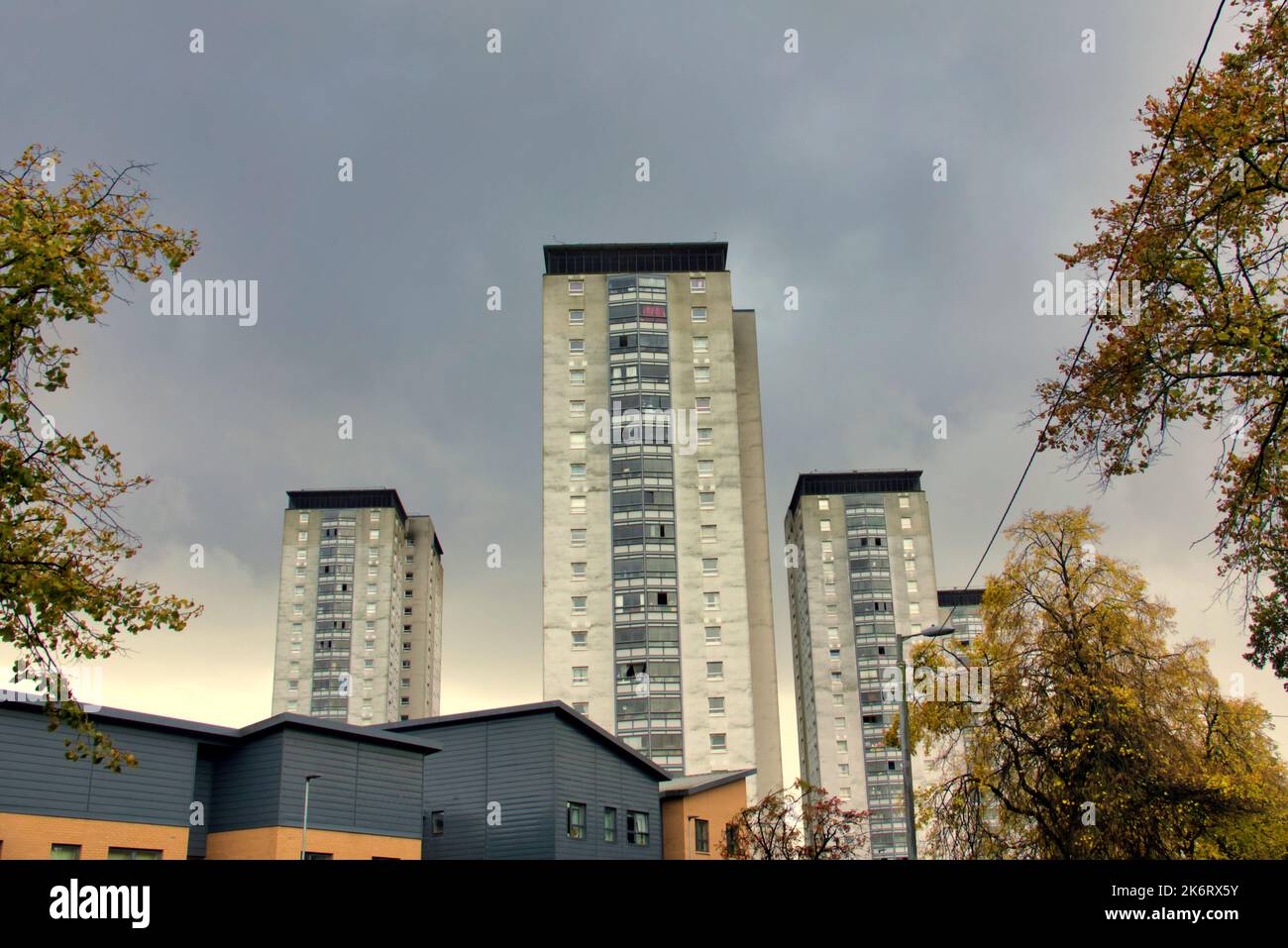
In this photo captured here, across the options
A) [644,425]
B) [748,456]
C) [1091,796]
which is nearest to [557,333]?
[644,425]

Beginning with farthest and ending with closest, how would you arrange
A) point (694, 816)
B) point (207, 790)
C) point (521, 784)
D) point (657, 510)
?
1. point (657, 510)
2. point (694, 816)
3. point (521, 784)
4. point (207, 790)

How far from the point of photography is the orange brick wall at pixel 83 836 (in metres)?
27.0

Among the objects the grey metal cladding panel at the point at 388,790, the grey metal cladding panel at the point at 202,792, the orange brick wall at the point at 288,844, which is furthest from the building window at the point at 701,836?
the grey metal cladding panel at the point at 202,792

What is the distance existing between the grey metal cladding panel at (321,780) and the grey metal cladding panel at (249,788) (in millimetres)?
307

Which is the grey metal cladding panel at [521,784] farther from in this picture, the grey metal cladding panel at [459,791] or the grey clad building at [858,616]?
the grey clad building at [858,616]

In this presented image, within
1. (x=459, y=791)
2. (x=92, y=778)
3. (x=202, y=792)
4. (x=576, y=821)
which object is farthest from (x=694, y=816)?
(x=92, y=778)

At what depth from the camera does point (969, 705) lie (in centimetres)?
2827

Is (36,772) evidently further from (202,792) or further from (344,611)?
(344,611)

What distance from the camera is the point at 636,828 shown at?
48.5 meters

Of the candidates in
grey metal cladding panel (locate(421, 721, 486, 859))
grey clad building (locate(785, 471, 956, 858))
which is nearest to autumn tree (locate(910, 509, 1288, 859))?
grey metal cladding panel (locate(421, 721, 486, 859))

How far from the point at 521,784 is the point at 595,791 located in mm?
4182

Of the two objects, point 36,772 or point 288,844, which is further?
point 288,844
